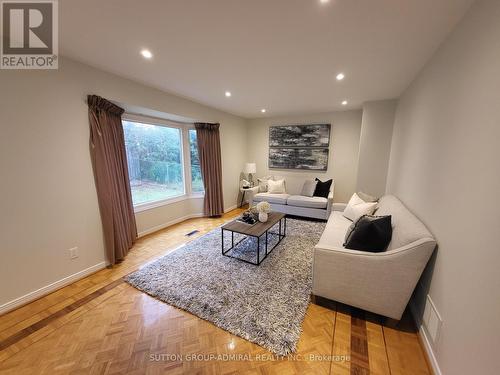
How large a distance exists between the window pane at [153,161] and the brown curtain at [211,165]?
0.45m

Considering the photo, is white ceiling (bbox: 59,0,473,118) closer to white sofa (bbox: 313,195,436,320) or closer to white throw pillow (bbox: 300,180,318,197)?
white sofa (bbox: 313,195,436,320)

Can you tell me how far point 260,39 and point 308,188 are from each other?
10.4ft

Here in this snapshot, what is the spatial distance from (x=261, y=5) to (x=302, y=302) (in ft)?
7.80

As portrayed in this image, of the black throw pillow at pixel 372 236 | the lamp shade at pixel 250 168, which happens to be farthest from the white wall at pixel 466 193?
the lamp shade at pixel 250 168

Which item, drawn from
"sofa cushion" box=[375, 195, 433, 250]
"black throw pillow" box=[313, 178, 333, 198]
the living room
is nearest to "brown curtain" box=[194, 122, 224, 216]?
the living room

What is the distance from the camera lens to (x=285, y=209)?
423 centimetres

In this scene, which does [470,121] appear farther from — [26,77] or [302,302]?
[26,77]

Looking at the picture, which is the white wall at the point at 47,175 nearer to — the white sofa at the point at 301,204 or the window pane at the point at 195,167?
the window pane at the point at 195,167

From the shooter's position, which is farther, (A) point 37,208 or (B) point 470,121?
(A) point 37,208

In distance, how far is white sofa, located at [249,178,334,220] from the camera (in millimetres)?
3875

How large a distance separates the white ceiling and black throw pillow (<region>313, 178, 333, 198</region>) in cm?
200

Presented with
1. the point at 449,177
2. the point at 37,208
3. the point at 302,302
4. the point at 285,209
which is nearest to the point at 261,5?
the point at 449,177

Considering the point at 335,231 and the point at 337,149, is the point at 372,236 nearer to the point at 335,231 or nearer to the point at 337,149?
the point at 335,231

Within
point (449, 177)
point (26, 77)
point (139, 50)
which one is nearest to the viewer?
point (449, 177)
